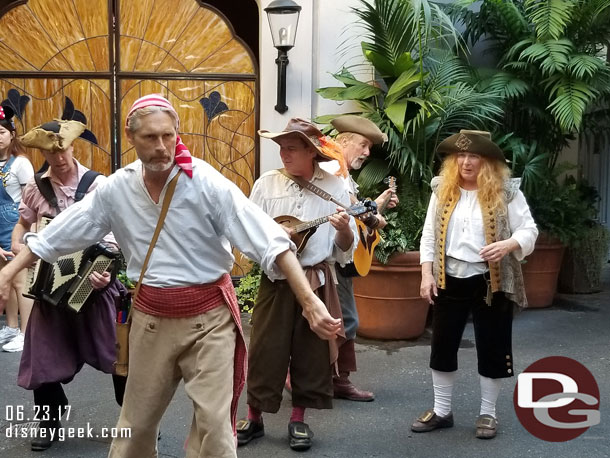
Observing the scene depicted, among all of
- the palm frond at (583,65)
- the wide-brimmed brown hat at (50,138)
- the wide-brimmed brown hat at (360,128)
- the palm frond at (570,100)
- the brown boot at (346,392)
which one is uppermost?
the palm frond at (583,65)

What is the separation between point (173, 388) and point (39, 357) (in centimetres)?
115

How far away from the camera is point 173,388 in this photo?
361 cm

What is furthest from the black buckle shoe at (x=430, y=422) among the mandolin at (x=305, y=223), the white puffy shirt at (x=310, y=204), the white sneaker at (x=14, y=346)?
the white sneaker at (x=14, y=346)

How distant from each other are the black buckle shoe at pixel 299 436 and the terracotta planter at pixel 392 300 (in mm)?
2354

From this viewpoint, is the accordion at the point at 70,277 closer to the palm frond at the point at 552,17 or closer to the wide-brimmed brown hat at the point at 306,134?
the wide-brimmed brown hat at the point at 306,134

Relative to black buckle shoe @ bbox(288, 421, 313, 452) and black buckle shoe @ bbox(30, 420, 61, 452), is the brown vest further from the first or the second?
black buckle shoe @ bbox(30, 420, 61, 452)

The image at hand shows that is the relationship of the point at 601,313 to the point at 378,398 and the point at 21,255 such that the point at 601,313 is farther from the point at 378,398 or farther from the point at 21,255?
the point at 21,255

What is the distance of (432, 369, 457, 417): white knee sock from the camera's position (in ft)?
16.1

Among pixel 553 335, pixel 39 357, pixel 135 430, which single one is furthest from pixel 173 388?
pixel 553 335

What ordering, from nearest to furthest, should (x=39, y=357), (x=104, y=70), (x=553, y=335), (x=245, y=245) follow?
(x=245, y=245), (x=39, y=357), (x=553, y=335), (x=104, y=70)

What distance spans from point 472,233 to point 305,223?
0.93m

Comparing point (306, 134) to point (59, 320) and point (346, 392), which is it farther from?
point (346, 392)

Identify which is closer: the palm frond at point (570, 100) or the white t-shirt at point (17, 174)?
the white t-shirt at point (17, 174)
